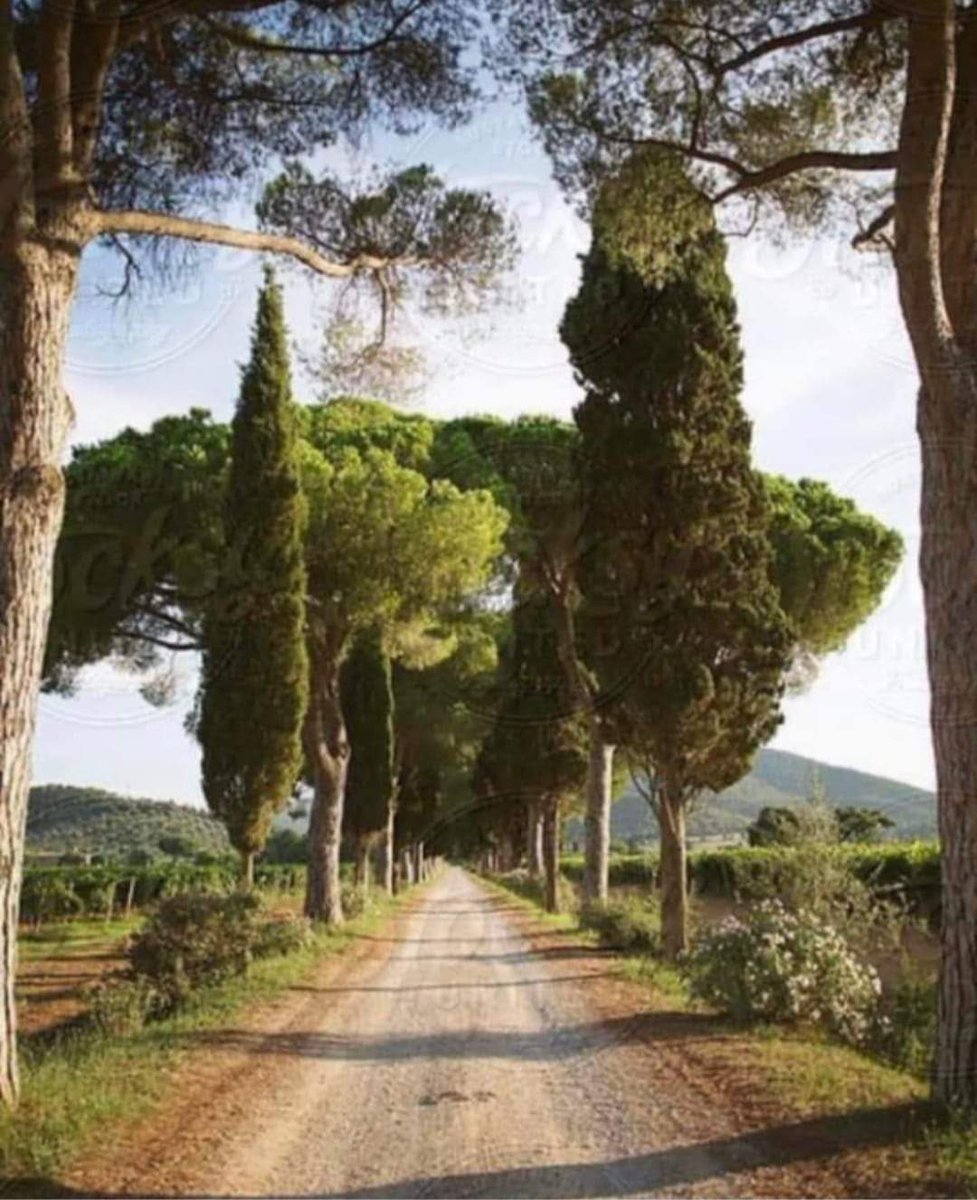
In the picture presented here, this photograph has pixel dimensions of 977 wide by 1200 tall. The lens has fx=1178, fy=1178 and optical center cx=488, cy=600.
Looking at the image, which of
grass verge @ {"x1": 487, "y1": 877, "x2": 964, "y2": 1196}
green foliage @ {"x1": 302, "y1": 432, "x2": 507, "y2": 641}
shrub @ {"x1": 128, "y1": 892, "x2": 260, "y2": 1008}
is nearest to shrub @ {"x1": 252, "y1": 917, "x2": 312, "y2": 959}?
shrub @ {"x1": 128, "y1": 892, "x2": 260, "y2": 1008}

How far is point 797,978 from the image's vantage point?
832cm

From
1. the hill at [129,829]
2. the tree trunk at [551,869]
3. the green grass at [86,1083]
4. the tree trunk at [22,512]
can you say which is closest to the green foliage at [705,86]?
the tree trunk at [22,512]

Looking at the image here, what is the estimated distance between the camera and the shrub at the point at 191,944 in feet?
39.1

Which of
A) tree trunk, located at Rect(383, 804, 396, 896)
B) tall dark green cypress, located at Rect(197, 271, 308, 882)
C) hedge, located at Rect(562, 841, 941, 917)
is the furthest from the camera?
tree trunk, located at Rect(383, 804, 396, 896)

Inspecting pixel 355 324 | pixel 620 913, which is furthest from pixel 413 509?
pixel 355 324

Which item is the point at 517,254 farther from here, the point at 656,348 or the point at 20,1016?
the point at 20,1016

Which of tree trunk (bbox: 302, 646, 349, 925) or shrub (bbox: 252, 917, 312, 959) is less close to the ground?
tree trunk (bbox: 302, 646, 349, 925)

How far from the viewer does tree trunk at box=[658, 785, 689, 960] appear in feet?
45.6

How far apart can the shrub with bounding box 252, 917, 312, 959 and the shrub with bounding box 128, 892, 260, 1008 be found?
265mm

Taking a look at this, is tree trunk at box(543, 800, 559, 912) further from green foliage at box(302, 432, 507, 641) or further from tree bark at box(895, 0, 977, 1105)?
tree bark at box(895, 0, 977, 1105)

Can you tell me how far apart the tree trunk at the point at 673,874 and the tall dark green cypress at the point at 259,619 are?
6791mm

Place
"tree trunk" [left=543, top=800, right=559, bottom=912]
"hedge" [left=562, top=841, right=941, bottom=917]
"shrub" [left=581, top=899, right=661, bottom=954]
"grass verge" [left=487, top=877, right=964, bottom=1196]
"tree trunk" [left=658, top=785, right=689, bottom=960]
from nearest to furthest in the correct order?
"grass verge" [left=487, top=877, right=964, bottom=1196]
"tree trunk" [left=658, top=785, right=689, bottom=960]
"shrub" [left=581, top=899, right=661, bottom=954]
"hedge" [left=562, top=841, right=941, bottom=917]
"tree trunk" [left=543, top=800, right=559, bottom=912]

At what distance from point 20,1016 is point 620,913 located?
7.78 meters

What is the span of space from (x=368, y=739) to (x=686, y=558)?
55.8 ft
